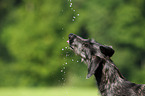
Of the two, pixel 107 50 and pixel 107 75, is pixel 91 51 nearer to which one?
pixel 107 50

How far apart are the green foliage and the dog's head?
33.7 m

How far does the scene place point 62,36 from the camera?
44.7 metres

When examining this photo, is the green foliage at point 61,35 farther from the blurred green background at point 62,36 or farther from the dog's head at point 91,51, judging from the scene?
the dog's head at point 91,51

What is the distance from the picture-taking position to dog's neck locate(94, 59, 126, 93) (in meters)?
6.36

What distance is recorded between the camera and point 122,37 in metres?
46.5

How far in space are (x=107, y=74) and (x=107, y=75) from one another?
2cm

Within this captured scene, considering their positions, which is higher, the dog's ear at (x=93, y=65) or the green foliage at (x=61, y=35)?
the green foliage at (x=61, y=35)

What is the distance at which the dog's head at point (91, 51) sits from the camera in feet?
21.3

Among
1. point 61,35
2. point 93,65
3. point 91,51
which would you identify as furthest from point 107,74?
point 61,35

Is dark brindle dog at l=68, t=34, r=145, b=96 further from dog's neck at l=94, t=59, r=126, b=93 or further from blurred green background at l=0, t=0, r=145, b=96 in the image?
blurred green background at l=0, t=0, r=145, b=96

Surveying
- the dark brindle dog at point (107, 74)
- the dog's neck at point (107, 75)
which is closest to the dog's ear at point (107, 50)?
the dark brindle dog at point (107, 74)

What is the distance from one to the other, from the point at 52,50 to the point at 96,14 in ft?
27.1

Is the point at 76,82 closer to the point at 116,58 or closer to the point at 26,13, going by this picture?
the point at 116,58

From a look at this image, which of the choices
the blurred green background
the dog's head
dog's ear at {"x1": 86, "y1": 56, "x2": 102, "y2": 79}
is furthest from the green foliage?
A: dog's ear at {"x1": 86, "y1": 56, "x2": 102, "y2": 79}
